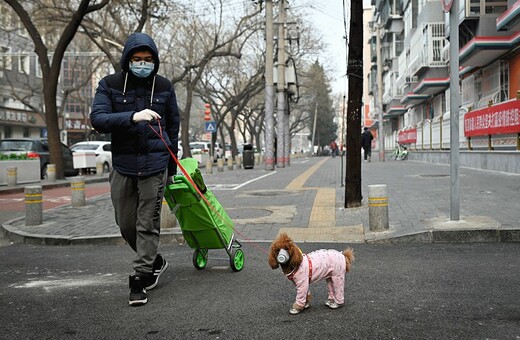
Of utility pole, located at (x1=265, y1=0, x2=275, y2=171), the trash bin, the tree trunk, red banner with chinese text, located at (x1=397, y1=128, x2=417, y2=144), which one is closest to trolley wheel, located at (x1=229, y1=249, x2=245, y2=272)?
the tree trunk

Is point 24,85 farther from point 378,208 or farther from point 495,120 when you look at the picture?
point 378,208

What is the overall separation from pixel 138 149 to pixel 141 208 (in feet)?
1.54

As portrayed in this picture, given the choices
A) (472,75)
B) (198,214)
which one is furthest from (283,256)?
(472,75)

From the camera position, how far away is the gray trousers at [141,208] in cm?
432

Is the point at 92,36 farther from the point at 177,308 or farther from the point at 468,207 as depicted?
the point at 177,308

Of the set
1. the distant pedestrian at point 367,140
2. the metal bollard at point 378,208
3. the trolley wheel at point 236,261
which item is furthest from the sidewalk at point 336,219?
the distant pedestrian at point 367,140

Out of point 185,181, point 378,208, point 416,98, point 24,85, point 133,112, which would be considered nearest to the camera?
point 133,112

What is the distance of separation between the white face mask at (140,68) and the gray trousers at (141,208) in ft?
2.60

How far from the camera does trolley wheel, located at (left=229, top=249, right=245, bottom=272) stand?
527 centimetres

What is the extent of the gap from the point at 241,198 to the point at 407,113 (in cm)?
3916

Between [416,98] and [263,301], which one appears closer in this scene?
[263,301]

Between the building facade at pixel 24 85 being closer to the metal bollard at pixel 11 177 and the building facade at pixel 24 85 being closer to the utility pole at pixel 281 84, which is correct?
the utility pole at pixel 281 84

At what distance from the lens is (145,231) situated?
171 inches

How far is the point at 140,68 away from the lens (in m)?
4.27
